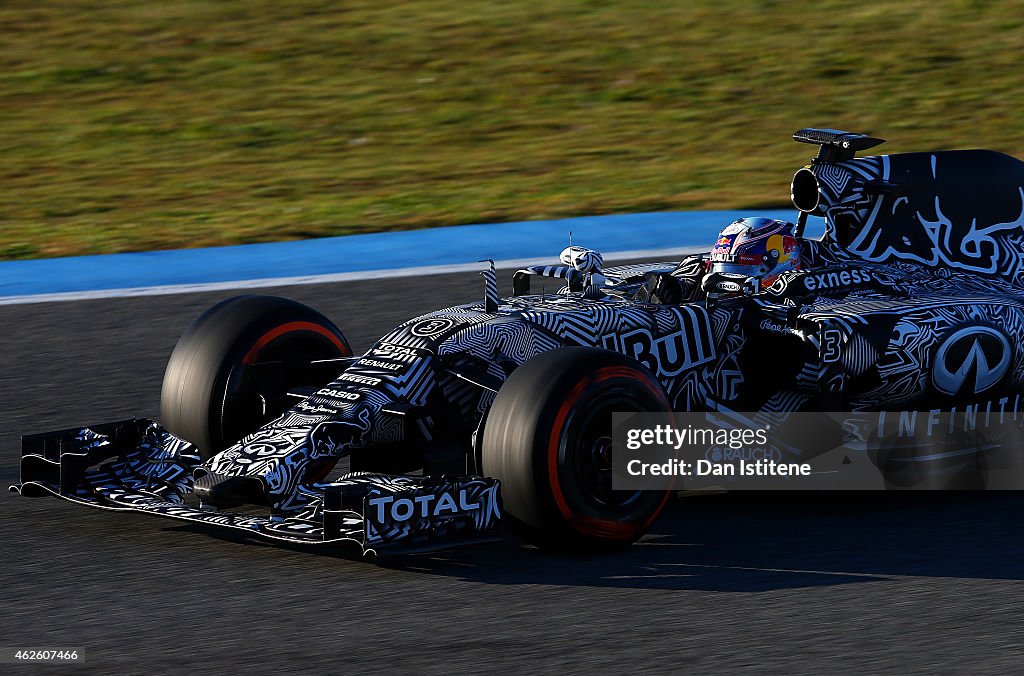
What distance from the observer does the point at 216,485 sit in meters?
5.79

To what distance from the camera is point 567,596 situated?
542 cm

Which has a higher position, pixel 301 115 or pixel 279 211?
pixel 301 115

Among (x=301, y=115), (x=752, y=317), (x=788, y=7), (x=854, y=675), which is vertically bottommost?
(x=854, y=675)

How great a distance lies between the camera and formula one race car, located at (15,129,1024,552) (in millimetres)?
5633

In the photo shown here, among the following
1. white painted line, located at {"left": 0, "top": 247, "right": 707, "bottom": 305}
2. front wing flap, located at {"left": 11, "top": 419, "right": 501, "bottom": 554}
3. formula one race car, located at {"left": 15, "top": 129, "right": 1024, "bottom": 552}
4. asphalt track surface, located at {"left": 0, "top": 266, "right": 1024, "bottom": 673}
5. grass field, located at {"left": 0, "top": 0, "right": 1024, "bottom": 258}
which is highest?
grass field, located at {"left": 0, "top": 0, "right": 1024, "bottom": 258}

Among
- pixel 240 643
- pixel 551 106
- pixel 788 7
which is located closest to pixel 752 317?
pixel 240 643

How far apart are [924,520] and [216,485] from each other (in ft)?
8.79

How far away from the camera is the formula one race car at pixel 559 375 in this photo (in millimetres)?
5633

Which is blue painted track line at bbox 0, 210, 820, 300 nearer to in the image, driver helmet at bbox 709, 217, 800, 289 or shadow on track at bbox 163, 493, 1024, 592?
driver helmet at bbox 709, 217, 800, 289

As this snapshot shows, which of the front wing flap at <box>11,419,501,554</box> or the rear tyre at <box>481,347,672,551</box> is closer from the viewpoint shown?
the front wing flap at <box>11,419,501,554</box>

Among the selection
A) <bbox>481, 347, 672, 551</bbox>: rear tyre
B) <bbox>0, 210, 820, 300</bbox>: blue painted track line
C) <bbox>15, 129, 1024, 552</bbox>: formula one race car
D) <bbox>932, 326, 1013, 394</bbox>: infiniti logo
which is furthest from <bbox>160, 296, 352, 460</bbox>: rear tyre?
<bbox>0, 210, 820, 300</bbox>: blue painted track line

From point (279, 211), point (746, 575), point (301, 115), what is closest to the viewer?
point (746, 575)

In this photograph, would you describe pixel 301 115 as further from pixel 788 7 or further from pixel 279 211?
pixel 788 7

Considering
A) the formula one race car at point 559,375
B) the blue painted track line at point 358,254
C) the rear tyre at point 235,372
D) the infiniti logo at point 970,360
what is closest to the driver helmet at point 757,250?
the formula one race car at point 559,375
